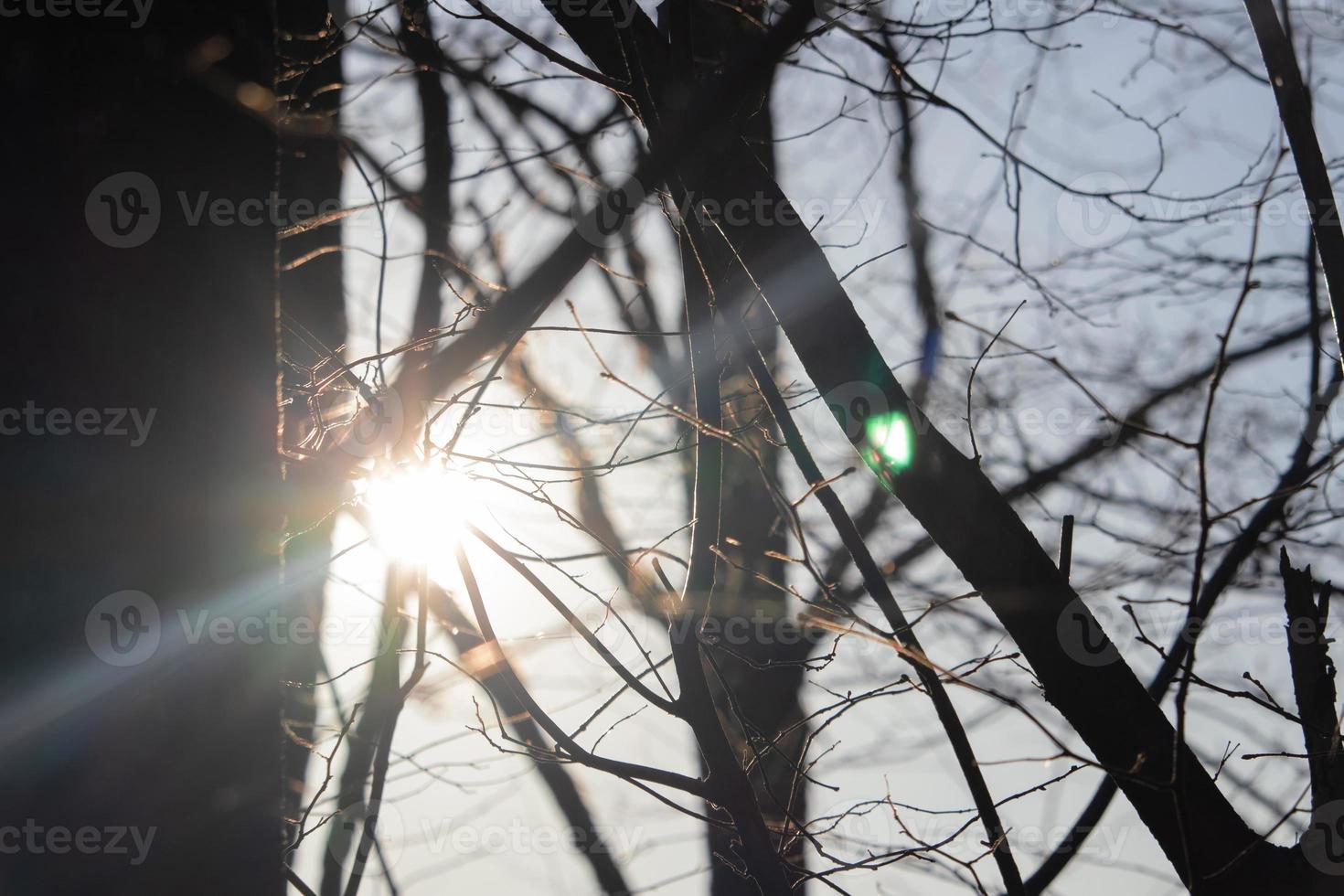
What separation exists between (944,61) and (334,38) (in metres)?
1.93

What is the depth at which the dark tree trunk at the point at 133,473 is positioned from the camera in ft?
2.79

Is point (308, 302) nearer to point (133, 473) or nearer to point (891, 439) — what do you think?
point (891, 439)

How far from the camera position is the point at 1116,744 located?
182 centimetres

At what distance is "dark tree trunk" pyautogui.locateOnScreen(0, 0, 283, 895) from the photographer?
85 cm

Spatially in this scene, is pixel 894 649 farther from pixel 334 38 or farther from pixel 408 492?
pixel 334 38

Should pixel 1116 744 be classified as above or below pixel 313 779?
below

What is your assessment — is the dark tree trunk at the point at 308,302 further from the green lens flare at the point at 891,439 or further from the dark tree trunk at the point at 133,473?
the green lens flare at the point at 891,439

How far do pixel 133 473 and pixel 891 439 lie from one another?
1.49 m

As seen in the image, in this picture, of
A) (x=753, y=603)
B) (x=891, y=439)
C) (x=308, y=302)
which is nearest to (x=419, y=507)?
(x=891, y=439)

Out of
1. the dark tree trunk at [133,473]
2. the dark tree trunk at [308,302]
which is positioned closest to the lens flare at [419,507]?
the dark tree trunk at [308,302]

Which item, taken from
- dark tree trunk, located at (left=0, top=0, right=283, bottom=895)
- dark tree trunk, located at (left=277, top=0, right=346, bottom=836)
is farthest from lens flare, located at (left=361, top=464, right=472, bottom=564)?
dark tree trunk, located at (left=0, top=0, right=283, bottom=895)

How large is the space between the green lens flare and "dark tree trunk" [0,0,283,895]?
4.34 feet

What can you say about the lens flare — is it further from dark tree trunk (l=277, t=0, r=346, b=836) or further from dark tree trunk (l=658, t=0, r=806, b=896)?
dark tree trunk (l=658, t=0, r=806, b=896)

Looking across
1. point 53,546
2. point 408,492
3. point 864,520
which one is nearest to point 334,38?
point 408,492
